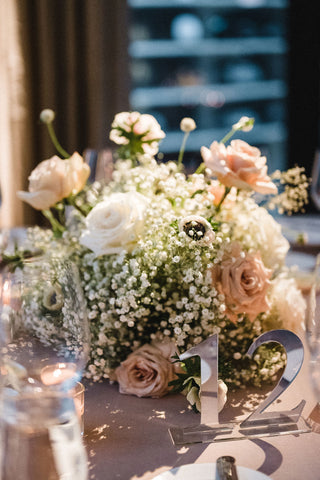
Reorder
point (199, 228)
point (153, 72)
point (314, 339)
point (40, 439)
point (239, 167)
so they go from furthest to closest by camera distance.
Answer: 1. point (153, 72)
2. point (239, 167)
3. point (199, 228)
4. point (314, 339)
5. point (40, 439)

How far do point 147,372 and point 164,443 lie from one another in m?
0.15

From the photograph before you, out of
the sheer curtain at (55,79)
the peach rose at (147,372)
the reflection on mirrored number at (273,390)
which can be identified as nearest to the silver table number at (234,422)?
the reflection on mirrored number at (273,390)

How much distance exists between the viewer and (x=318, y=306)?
29.7 inches

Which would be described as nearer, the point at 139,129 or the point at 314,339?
the point at 314,339

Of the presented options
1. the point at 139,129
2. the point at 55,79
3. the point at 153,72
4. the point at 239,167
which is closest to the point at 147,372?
the point at 239,167

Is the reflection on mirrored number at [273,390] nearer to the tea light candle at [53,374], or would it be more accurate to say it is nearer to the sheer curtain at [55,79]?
the tea light candle at [53,374]

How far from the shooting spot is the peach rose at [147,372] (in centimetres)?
87

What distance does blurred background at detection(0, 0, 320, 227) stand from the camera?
3066mm

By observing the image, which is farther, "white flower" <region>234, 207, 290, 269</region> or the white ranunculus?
"white flower" <region>234, 207, 290, 269</region>

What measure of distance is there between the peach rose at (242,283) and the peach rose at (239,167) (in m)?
0.13

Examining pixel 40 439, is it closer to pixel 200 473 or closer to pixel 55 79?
pixel 200 473

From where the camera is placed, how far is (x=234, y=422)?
0.80 meters

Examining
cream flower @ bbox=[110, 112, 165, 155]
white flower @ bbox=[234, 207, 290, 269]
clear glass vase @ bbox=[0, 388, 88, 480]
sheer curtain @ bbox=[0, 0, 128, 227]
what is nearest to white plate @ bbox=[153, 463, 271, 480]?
clear glass vase @ bbox=[0, 388, 88, 480]

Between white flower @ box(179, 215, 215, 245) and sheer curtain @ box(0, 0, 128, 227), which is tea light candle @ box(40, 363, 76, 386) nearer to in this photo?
white flower @ box(179, 215, 215, 245)
